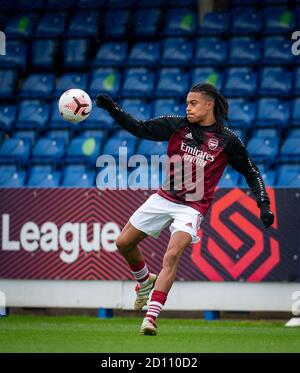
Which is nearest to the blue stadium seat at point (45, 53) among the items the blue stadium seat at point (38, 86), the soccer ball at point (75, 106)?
the blue stadium seat at point (38, 86)

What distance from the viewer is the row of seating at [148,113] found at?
1570cm

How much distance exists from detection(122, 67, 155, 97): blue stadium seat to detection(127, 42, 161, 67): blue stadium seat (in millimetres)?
168

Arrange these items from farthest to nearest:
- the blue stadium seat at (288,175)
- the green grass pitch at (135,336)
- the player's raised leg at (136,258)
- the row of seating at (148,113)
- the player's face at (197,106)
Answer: the row of seating at (148,113) → the blue stadium seat at (288,175) → the player's raised leg at (136,258) → the player's face at (197,106) → the green grass pitch at (135,336)

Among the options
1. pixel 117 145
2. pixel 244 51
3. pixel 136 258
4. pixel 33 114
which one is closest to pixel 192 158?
pixel 136 258

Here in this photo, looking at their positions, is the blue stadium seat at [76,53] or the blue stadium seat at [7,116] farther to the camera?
the blue stadium seat at [76,53]

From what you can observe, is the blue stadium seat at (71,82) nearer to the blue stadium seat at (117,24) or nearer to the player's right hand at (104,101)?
the blue stadium seat at (117,24)

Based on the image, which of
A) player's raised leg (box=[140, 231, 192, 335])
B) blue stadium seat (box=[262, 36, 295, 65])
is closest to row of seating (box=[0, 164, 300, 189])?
blue stadium seat (box=[262, 36, 295, 65])

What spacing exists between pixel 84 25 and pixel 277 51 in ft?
11.6

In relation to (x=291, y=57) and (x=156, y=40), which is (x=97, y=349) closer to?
(x=291, y=57)

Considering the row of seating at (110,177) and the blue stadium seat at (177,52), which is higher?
the blue stadium seat at (177,52)

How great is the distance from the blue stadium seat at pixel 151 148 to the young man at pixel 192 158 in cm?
539

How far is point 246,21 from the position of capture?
17.1 meters

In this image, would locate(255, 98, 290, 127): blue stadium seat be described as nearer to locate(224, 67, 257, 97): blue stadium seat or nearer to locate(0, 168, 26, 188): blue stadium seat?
locate(224, 67, 257, 97): blue stadium seat

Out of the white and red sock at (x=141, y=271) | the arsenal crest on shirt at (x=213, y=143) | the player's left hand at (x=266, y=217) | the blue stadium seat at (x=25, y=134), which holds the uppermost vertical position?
the blue stadium seat at (x=25, y=134)
